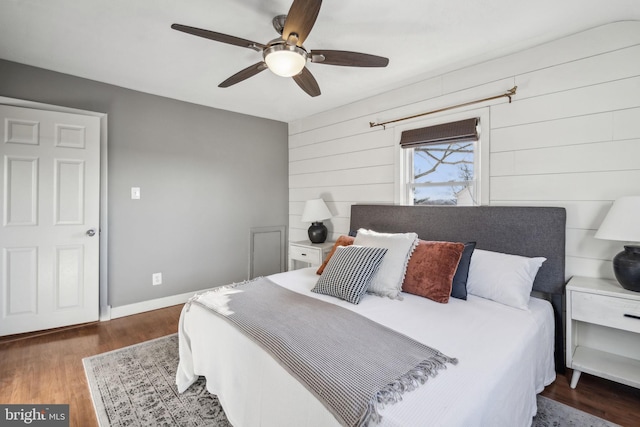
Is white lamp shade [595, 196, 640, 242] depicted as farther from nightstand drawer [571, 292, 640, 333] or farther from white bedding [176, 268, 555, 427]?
white bedding [176, 268, 555, 427]

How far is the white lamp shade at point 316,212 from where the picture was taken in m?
3.63

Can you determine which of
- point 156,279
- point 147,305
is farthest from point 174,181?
point 147,305

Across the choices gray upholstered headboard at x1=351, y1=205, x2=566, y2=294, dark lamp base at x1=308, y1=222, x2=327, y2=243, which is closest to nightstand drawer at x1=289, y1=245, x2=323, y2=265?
dark lamp base at x1=308, y1=222, x2=327, y2=243

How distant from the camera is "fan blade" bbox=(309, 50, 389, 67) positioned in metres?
1.87

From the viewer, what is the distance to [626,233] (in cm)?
172

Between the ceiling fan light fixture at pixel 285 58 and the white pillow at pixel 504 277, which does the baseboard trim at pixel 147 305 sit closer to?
the ceiling fan light fixture at pixel 285 58

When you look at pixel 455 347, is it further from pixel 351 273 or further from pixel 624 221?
pixel 624 221

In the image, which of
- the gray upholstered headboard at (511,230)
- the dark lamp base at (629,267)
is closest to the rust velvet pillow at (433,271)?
the gray upholstered headboard at (511,230)

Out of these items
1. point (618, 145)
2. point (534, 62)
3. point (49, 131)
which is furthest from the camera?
point (49, 131)

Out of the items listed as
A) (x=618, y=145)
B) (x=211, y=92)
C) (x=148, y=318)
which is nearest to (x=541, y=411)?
(x=618, y=145)

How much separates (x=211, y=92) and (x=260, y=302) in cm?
249

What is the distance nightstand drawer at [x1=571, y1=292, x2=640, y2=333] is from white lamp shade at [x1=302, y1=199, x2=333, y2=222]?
7.83 ft

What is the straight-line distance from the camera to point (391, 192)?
3.20 m

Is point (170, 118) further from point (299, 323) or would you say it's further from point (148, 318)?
point (299, 323)
